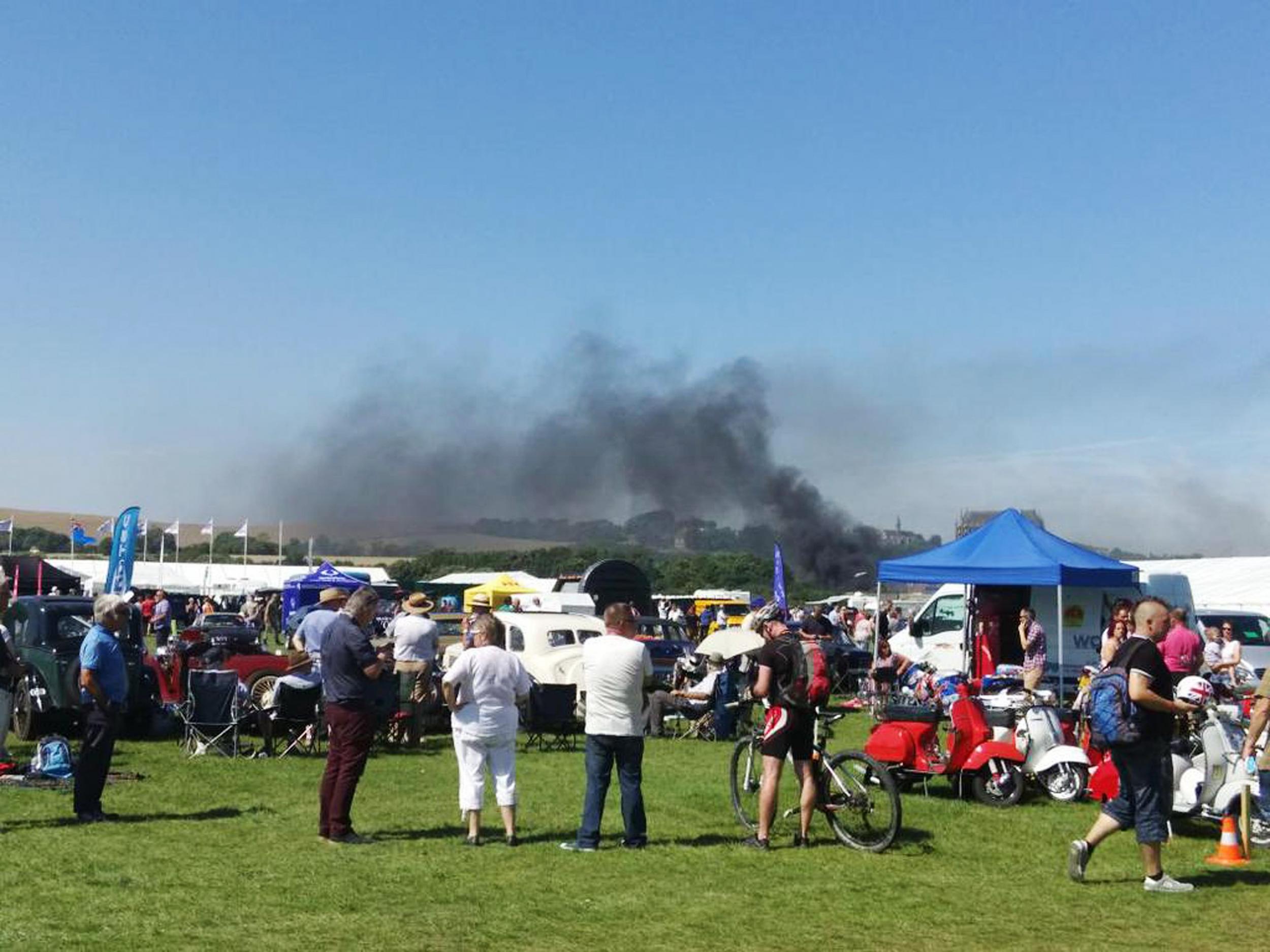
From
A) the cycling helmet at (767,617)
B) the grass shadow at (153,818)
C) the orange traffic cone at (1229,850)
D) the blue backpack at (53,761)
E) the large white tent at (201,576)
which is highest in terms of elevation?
the large white tent at (201,576)

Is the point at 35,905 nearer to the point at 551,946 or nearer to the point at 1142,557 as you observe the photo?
the point at 551,946

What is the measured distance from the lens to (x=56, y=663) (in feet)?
51.6

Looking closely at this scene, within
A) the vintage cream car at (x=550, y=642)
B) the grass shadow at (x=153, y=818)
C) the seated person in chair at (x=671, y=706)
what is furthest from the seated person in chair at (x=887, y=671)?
the grass shadow at (x=153, y=818)

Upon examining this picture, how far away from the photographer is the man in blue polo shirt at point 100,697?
1009cm

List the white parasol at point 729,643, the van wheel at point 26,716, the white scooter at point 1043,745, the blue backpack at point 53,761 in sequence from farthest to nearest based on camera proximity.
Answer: the white parasol at point 729,643 → the van wheel at point 26,716 → the white scooter at point 1043,745 → the blue backpack at point 53,761

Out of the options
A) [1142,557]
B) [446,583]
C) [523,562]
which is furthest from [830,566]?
[523,562]

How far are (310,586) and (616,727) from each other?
3583 centimetres

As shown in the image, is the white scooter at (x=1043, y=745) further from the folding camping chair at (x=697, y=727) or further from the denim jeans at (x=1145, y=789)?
the folding camping chair at (x=697, y=727)

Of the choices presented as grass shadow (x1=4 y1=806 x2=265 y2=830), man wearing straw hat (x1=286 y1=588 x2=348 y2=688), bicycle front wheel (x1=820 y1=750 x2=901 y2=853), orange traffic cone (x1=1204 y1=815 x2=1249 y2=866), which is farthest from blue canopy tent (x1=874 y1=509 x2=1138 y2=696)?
grass shadow (x1=4 y1=806 x2=265 y2=830)

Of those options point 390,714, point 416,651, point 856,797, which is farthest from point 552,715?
point 856,797

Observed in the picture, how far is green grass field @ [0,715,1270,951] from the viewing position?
282 inches

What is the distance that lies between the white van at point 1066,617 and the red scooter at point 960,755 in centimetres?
784

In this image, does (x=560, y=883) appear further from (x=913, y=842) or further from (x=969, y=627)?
(x=969, y=627)

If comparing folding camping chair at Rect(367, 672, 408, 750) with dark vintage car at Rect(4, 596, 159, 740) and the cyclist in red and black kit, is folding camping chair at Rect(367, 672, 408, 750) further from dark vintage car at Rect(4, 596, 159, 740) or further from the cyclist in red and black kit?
the cyclist in red and black kit
